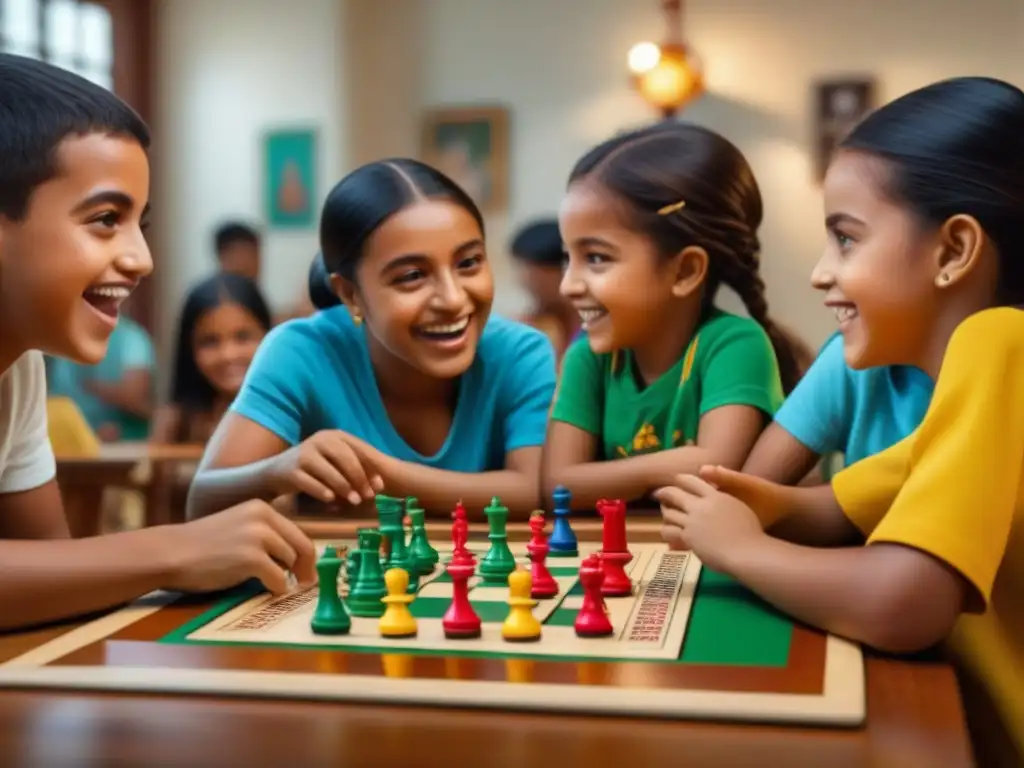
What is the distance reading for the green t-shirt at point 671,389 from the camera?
1883 millimetres

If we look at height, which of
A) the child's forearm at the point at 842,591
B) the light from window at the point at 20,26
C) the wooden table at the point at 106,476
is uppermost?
the light from window at the point at 20,26

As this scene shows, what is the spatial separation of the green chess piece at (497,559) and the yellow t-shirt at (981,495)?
0.39 m

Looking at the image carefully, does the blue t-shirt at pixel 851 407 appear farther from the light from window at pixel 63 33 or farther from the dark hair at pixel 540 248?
the light from window at pixel 63 33

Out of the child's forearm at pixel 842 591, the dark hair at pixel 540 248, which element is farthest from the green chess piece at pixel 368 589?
the dark hair at pixel 540 248

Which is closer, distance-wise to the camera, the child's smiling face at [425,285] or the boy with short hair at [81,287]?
the boy with short hair at [81,287]

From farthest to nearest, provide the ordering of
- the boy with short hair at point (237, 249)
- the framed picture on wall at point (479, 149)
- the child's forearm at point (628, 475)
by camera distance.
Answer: the framed picture on wall at point (479, 149), the boy with short hair at point (237, 249), the child's forearm at point (628, 475)

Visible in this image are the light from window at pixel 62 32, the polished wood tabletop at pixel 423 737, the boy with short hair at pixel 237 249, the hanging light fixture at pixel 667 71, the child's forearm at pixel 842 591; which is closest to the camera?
the polished wood tabletop at pixel 423 737

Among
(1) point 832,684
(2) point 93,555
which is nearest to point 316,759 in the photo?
(1) point 832,684

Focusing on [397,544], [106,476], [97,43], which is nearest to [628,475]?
[397,544]

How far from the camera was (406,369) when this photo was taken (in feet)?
6.63

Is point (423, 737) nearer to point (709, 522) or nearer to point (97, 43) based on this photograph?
point (709, 522)

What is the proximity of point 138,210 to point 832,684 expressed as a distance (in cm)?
89

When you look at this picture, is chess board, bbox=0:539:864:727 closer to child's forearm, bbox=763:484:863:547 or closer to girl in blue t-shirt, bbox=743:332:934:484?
Answer: child's forearm, bbox=763:484:863:547

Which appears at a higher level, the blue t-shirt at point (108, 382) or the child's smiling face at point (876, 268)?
the child's smiling face at point (876, 268)
